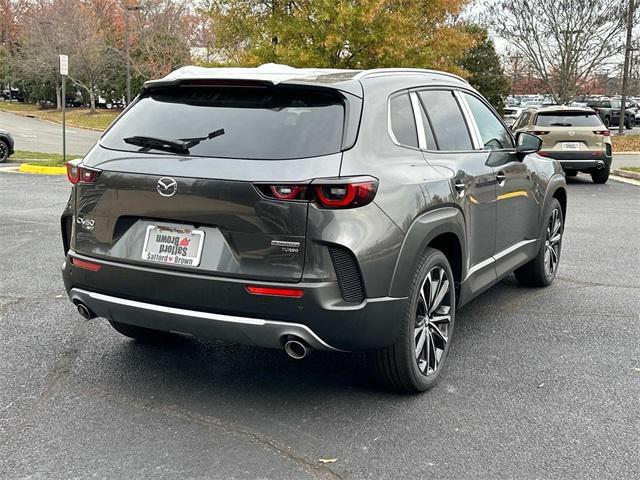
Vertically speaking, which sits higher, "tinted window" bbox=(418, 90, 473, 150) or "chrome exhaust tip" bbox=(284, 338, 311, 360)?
"tinted window" bbox=(418, 90, 473, 150)

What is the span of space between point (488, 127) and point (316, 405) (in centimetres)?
247

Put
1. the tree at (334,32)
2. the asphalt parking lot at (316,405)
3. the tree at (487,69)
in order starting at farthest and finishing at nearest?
the tree at (487,69) < the tree at (334,32) < the asphalt parking lot at (316,405)

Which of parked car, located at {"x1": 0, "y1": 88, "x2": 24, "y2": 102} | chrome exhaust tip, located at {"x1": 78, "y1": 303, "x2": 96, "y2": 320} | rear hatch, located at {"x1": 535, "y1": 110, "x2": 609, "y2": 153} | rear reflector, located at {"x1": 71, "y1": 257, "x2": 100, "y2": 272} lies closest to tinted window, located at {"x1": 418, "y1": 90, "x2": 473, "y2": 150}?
rear reflector, located at {"x1": 71, "y1": 257, "x2": 100, "y2": 272}

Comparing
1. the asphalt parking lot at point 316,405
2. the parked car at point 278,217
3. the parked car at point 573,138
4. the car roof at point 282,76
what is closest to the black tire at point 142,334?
the asphalt parking lot at point 316,405

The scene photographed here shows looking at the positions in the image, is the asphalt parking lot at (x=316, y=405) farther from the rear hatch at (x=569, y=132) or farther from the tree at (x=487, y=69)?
the tree at (x=487, y=69)

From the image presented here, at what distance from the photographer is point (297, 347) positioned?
11.5 feet

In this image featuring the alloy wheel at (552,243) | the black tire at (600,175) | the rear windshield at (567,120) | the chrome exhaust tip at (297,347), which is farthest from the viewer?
the black tire at (600,175)

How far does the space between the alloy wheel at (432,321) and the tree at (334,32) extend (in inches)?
641

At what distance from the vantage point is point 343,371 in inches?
171

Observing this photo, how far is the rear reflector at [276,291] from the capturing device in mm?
3354

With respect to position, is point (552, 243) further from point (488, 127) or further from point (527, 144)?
point (488, 127)

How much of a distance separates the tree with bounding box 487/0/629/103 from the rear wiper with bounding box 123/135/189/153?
89.0 feet

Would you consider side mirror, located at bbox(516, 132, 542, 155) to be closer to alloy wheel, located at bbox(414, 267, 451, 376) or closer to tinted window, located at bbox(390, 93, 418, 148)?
tinted window, located at bbox(390, 93, 418, 148)

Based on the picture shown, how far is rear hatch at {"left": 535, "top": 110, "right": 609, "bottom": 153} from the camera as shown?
14625 mm
